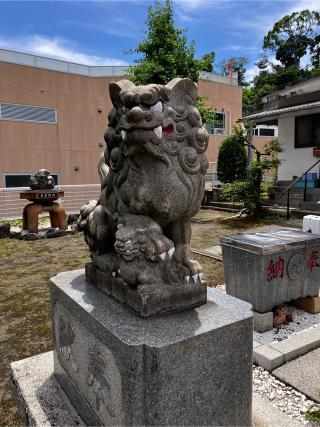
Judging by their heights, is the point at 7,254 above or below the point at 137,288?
below

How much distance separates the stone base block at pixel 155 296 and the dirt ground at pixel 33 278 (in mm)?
1411

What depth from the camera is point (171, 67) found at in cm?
1062

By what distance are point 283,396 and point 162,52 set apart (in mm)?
10121

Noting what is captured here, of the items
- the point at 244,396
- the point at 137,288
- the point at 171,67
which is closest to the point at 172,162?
the point at 137,288

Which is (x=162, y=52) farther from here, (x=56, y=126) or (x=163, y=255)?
(x=163, y=255)

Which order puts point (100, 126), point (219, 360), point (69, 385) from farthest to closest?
point (100, 126)
point (69, 385)
point (219, 360)

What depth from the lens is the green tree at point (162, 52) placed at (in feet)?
34.4

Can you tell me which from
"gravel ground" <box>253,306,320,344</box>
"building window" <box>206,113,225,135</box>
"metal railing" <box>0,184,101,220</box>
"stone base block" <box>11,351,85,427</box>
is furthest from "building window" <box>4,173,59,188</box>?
"gravel ground" <box>253,306,320,344</box>

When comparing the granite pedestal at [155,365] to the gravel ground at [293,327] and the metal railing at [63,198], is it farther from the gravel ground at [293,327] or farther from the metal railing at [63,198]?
the metal railing at [63,198]

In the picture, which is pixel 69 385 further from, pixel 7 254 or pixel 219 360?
pixel 7 254

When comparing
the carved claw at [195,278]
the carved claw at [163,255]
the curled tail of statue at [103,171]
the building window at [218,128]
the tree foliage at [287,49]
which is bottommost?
the carved claw at [195,278]

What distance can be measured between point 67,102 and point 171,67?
→ 6.31 metres

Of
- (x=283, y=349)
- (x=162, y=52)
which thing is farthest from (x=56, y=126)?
(x=283, y=349)

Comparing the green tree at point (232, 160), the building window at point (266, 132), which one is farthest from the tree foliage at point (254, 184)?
the building window at point (266, 132)
